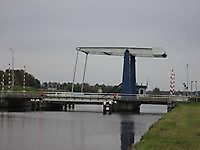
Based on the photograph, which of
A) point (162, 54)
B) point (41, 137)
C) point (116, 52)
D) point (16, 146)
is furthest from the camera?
point (116, 52)

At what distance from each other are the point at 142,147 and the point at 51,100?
1816 inches

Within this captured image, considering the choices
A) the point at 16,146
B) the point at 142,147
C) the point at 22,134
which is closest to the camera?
the point at 142,147

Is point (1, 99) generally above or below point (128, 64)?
below

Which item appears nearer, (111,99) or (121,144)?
(121,144)

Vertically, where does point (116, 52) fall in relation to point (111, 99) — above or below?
above

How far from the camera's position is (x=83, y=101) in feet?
202

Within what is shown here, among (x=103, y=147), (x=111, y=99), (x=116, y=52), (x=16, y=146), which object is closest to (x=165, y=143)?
(x=103, y=147)

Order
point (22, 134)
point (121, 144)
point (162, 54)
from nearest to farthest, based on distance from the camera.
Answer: point (121, 144) → point (22, 134) → point (162, 54)

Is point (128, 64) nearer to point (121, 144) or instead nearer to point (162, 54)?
point (162, 54)

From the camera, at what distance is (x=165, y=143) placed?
1761cm

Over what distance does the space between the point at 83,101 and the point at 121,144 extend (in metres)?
38.4

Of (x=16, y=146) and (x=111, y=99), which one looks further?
(x=111, y=99)

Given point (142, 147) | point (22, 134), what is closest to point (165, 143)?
point (142, 147)

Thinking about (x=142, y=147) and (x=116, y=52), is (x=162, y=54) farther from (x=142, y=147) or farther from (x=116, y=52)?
(x=142, y=147)
